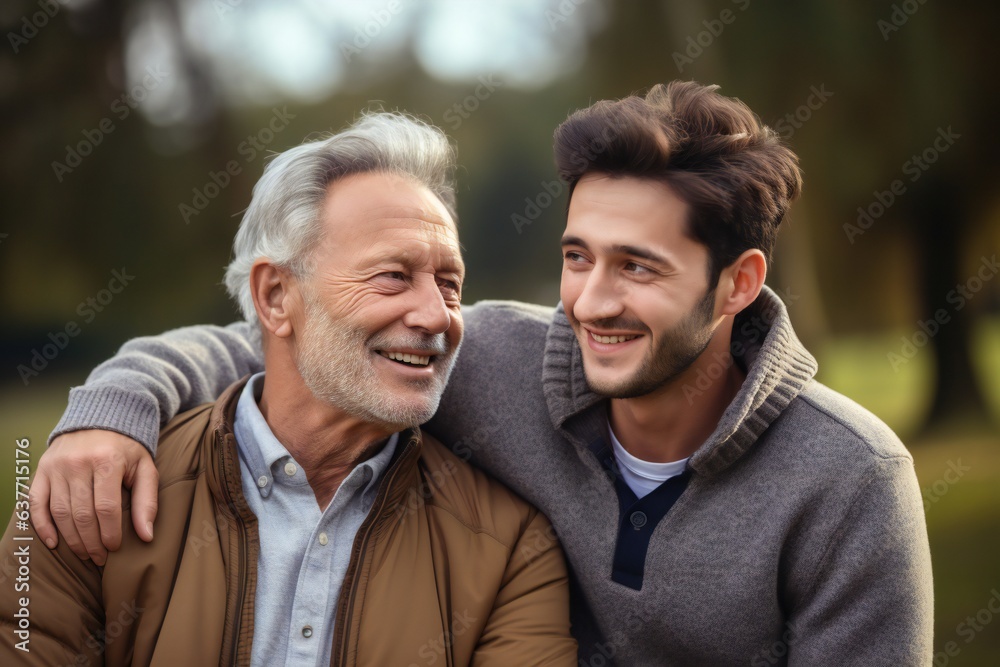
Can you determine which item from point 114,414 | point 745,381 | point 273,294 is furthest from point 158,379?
point 745,381

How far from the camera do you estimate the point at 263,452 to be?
2518 millimetres

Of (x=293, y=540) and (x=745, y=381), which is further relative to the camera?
(x=745, y=381)

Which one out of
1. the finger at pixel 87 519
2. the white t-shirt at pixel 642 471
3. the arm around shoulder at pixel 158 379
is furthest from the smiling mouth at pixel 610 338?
the finger at pixel 87 519

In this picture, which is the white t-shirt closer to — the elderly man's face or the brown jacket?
the brown jacket

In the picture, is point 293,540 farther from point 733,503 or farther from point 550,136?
point 550,136

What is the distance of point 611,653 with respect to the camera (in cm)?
271

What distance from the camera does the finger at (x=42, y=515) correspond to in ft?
7.20

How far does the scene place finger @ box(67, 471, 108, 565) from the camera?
7.23 feet

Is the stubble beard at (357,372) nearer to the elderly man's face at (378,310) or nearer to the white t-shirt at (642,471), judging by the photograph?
the elderly man's face at (378,310)

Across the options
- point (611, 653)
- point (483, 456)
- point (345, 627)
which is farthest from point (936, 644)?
point (345, 627)

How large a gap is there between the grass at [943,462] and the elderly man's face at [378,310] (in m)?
4.34

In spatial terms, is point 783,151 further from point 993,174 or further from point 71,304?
point 71,304

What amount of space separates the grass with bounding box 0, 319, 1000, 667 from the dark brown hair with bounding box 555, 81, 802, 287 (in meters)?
3.93

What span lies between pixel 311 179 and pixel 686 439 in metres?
1.43
